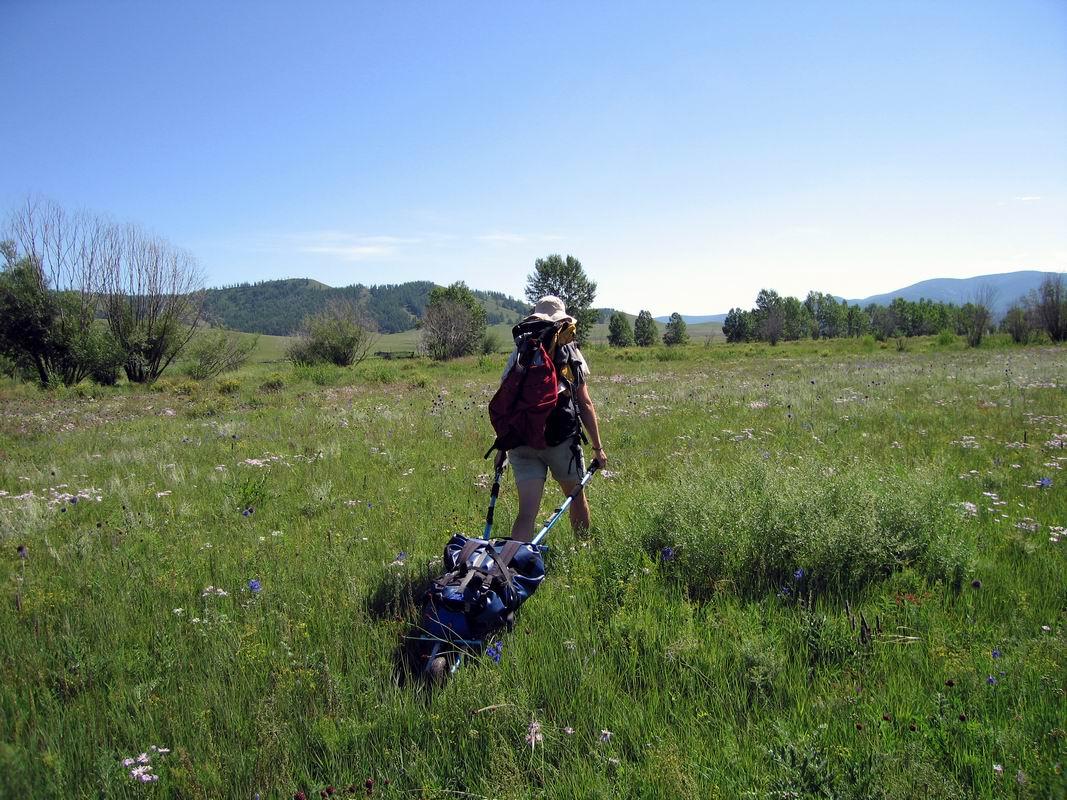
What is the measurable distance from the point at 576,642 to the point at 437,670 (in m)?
0.84

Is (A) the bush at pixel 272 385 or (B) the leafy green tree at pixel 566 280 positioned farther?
(B) the leafy green tree at pixel 566 280

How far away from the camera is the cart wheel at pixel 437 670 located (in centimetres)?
292

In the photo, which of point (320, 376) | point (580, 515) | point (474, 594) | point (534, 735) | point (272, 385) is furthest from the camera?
point (320, 376)

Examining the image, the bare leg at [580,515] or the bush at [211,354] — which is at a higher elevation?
the bush at [211,354]

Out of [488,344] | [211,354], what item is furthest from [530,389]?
[488,344]

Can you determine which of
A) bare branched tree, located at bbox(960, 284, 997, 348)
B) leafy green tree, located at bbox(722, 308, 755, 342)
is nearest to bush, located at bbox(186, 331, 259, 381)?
bare branched tree, located at bbox(960, 284, 997, 348)

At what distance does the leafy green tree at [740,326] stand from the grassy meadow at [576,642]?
110450 millimetres

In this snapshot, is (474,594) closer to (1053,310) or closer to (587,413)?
(587,413)

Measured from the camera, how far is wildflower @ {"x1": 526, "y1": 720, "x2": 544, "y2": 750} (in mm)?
2441

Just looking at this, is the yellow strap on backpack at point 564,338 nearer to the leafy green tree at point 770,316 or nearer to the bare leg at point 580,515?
the bare leg at point 580,515

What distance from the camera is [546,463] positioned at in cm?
450

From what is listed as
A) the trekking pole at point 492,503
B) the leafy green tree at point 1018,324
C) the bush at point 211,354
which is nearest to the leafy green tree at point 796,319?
the leafy green tree at point 1018,324

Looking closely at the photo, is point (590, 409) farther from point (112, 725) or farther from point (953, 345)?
point (953, 345)

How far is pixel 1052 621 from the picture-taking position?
3.24 m
